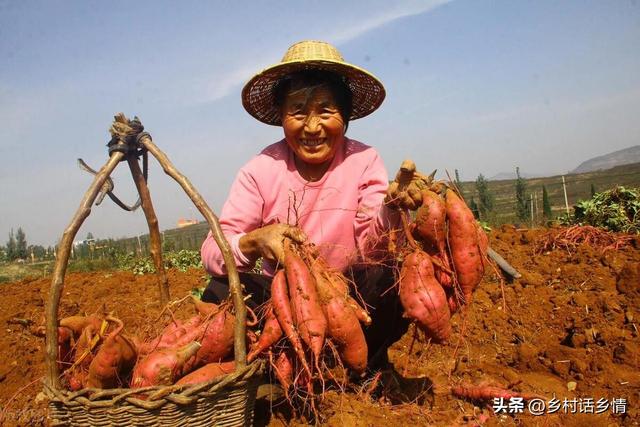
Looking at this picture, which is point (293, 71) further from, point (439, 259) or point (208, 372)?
point (208, 372)

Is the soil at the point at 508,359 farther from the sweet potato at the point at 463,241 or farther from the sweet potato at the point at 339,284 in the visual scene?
the sweet potato at the point at 339,284

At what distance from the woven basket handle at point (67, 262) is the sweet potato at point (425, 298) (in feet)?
2.28

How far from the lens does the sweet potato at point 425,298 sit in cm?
192

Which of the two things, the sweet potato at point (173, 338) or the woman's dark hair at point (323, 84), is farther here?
the woman's dark hair at point (323, 84)

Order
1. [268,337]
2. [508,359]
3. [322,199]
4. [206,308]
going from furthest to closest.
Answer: [508,359] → [322,199] → [206,308] → [268,337]

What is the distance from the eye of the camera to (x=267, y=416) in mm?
2182

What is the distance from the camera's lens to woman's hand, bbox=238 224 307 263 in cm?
188

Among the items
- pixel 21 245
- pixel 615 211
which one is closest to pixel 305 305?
pixel 615 211

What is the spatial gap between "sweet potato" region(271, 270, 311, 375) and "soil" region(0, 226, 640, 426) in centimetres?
30

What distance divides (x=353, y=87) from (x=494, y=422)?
189 cm

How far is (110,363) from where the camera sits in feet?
5.81

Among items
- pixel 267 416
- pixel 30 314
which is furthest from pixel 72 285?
pixel 267 416

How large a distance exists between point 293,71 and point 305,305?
4.34 feet

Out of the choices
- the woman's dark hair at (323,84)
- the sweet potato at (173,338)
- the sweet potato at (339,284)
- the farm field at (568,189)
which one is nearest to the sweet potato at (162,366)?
the sweet potato at (173,338)
